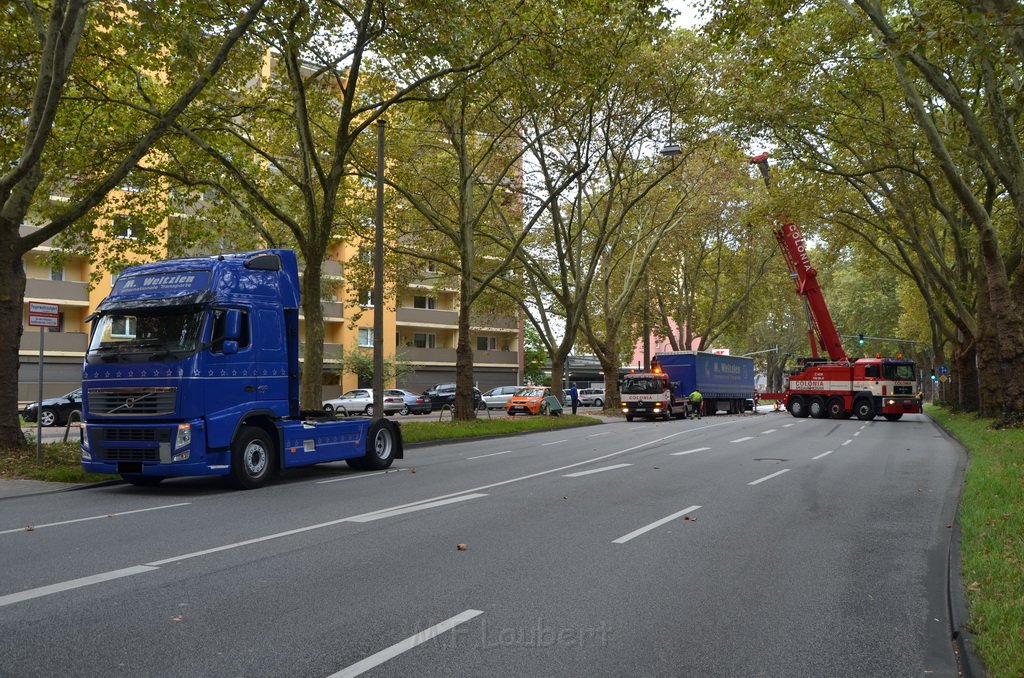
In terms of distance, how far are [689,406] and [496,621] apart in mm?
36743

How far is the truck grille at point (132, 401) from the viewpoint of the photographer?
36.4ft

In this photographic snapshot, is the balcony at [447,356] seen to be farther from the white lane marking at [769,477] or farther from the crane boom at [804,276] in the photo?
the white lane marking at [769,477]

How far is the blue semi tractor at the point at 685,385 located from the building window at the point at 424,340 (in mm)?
22587

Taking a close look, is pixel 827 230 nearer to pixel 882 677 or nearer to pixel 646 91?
pixel 646 91

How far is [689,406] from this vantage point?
40.8 meters

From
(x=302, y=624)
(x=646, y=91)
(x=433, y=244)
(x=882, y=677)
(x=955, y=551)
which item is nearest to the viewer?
(x=882, y=677)

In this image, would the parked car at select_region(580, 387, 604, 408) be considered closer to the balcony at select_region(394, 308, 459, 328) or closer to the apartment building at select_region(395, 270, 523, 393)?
the apartment building at select_region(395, 270, 523, 393)

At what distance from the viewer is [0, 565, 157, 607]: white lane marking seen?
18.7 feet

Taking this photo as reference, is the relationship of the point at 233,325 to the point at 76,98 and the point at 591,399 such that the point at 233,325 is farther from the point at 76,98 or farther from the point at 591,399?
the point at 591,399

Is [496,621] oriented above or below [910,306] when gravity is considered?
below

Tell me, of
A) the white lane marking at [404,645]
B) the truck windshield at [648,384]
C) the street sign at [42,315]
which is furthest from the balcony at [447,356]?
the white lane marking at [404,645]

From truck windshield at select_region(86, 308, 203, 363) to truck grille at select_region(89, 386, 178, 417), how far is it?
1.42 feet

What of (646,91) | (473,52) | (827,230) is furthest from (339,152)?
(827,230)

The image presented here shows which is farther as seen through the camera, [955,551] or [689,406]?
[689,406]
